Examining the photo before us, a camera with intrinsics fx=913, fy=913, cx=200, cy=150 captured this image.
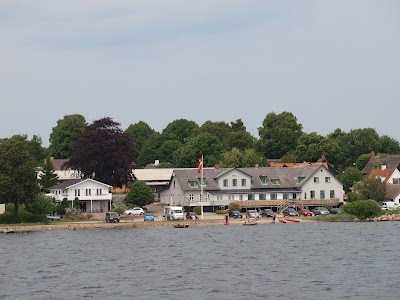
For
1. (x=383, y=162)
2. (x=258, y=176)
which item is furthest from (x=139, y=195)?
(x=383, y=162)

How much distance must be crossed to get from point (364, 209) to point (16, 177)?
4286 cm

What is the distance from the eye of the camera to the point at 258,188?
131875mm

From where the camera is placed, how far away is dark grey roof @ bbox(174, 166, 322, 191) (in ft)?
430

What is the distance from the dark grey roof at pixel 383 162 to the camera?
6176 inches

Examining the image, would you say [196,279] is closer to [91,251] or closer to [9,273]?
[9,273]

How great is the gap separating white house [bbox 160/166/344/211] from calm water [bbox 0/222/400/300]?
25.0 metres

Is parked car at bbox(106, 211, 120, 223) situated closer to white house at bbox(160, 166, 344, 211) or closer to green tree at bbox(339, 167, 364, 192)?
white house at bbox(160, 166, 344, 211)

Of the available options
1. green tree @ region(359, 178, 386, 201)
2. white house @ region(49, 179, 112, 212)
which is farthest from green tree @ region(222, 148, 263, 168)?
white house @ region(49, 179, 112, 212)

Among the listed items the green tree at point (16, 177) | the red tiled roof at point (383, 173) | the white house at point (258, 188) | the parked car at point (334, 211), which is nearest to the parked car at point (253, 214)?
the white house at point (258, 188)

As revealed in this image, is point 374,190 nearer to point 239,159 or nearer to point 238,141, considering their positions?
point 239,159

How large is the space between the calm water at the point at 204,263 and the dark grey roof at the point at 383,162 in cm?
5360

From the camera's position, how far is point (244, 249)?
79562 millimetres

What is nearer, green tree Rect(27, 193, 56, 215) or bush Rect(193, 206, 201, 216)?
green tree Rect(27, 193, 56, 215)

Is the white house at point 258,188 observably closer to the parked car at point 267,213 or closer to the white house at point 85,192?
the parked car at point 267,213
